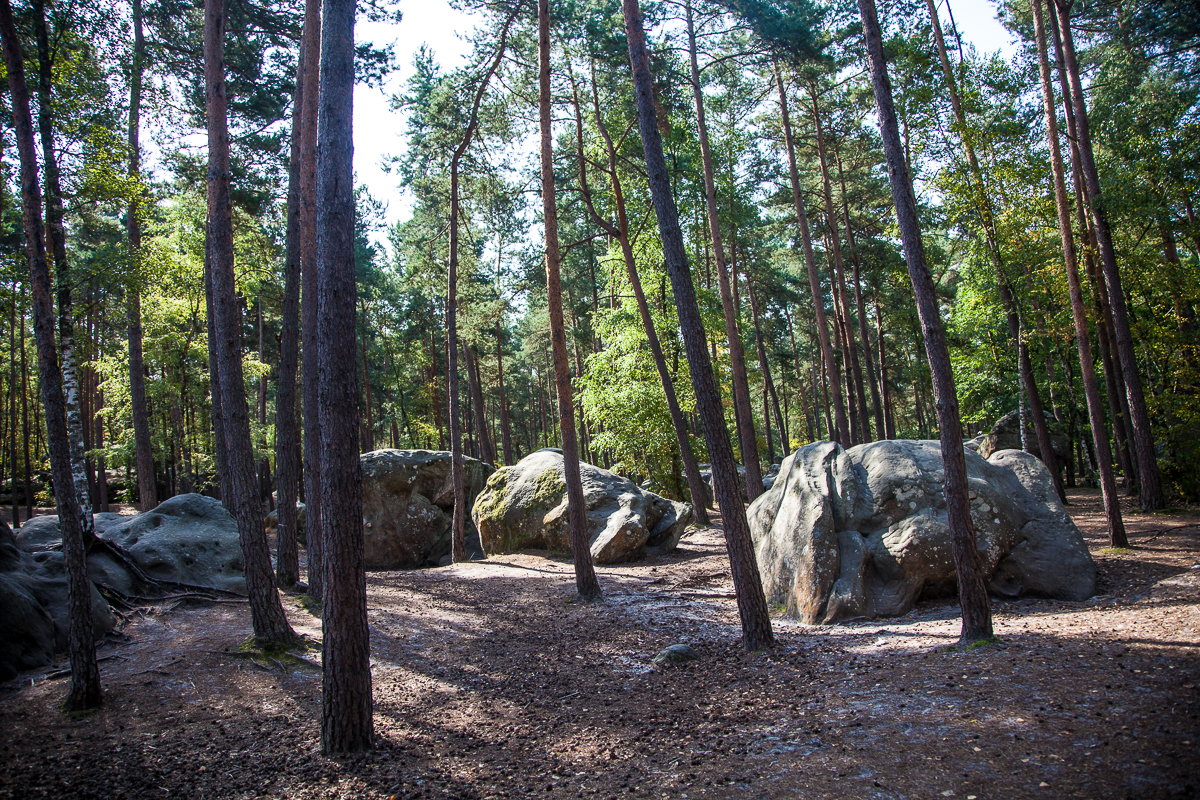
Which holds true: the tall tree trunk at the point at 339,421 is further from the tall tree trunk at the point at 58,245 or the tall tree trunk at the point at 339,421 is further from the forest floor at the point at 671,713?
the tall tree trunk at the point at 58,245

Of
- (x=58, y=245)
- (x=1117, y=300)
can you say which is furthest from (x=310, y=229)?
(x=1117, y=300)

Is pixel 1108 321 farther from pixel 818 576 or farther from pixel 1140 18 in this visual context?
pixel 818 576

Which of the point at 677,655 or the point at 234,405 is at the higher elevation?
the point at 234,405

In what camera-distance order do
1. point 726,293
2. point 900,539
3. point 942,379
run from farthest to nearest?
point 726,293 < point 900,539 < point 942,379

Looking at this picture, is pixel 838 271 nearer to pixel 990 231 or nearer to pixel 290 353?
pixel 990 231

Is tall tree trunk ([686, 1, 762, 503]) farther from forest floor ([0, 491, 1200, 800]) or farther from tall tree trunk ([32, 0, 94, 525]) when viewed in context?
tall tree trunk ([32, 0, 94, 525])

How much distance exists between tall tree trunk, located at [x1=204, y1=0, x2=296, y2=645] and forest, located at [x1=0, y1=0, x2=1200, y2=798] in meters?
0.04

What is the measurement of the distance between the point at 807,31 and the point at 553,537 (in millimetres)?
12438

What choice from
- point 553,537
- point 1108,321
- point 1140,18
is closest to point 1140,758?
point 553,537

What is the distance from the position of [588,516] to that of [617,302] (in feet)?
34.6

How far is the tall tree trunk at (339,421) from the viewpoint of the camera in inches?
180

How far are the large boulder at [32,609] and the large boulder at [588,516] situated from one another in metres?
8.62

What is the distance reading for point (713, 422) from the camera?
21.9 feet

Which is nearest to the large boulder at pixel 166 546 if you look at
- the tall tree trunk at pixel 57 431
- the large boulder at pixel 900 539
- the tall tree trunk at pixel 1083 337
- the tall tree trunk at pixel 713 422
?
the tall tree trunk at pixel 57 431
